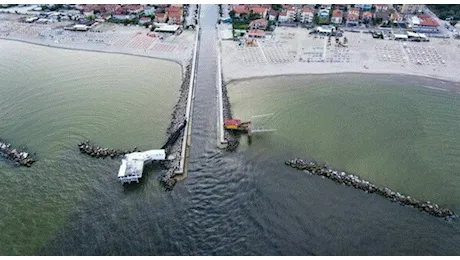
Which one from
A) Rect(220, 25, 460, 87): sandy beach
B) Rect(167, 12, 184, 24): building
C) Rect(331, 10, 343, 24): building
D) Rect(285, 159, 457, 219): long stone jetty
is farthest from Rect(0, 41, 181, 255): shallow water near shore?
Rect(331, 10, 343, 24): building

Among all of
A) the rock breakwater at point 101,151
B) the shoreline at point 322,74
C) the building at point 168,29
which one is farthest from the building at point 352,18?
the rock breakwater at point 101,151

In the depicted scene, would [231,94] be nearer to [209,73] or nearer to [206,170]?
[209,73]

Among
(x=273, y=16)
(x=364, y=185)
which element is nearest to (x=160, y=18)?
(x=273, y=16)

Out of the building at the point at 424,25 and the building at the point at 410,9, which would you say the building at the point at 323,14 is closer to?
the building at the point at 424,25

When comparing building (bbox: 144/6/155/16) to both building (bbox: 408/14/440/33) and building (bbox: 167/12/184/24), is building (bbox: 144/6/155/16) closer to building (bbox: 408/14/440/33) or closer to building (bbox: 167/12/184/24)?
building (bbox: 167/12/184/24)

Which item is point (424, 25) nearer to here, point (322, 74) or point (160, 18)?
point (322, 74)

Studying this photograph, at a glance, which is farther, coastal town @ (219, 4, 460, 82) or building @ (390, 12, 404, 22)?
building @ (390, 12, 404, 22)
